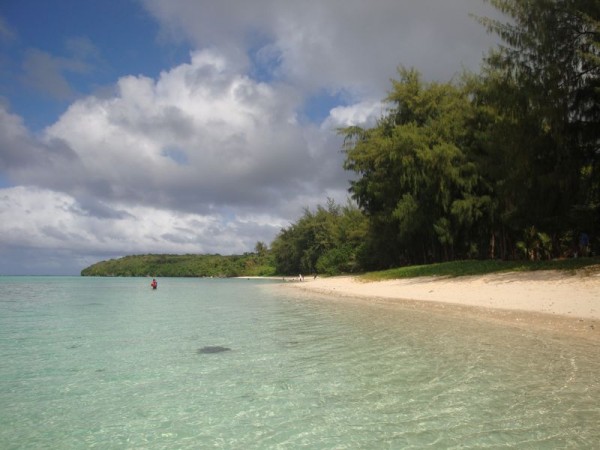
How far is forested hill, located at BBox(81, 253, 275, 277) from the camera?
134500 millimetres

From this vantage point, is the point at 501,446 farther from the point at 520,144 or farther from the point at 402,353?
the point at 520,144

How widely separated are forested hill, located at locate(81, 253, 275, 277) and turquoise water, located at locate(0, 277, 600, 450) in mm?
106463

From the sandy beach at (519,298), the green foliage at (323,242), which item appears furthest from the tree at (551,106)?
the green foliage at (323,242)

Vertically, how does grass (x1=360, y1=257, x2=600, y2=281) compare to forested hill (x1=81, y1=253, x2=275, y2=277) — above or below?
below

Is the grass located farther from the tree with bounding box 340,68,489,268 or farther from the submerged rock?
the submerged rock

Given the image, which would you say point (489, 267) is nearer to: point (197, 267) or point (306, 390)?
point (306, 390)

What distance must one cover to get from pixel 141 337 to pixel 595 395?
11604 mm

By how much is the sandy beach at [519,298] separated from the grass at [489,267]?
3.39 feet

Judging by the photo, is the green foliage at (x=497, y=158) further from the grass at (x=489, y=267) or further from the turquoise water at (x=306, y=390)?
the turquoise water at (x=306, y=390)

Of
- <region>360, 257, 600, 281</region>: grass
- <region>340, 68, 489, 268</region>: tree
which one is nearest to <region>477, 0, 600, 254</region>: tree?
<region>360, 257, 600, 281</region>: grass

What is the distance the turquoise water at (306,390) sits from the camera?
515cm

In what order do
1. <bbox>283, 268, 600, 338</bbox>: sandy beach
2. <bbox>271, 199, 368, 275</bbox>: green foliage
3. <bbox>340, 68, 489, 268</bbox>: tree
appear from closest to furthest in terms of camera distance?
<bbox>283, 268, 600, 338</bbox>: sandy beach, <bbox>340, 68, 489, 268</bbox>: tree, <bbox>271, 199, 368, 275</bbox>: green foliage

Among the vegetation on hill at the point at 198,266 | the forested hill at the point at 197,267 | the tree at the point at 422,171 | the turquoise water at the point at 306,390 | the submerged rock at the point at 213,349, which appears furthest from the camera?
the forested hill at the point at 197,267

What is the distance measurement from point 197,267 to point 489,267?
14383 cm
